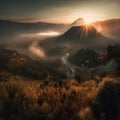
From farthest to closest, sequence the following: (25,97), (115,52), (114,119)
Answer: (115,52)
(25,97)
(114,119)

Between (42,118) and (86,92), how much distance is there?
6777 mm

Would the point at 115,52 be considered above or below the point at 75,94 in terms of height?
below

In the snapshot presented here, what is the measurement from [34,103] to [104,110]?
6.37m

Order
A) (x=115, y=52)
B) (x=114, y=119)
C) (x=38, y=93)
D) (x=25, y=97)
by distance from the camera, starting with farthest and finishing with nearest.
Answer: (x=115, y=52) → (x=38, y=93) → (x=25, y=97) → (x=114, y=119)

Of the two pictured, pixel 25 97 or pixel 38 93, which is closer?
pixel 25 97

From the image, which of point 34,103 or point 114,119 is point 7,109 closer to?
point 34,103

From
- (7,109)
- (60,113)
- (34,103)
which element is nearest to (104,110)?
(60,113)

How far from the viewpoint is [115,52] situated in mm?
112062

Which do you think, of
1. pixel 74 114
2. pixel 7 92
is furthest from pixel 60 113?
pixel 7 92

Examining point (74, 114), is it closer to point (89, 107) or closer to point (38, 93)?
point (89, 107)

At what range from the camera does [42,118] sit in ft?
99.5

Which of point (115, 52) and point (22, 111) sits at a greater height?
point (22, 111)

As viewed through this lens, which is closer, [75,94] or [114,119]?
[114,119]

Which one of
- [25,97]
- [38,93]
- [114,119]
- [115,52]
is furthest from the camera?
[115,52]
